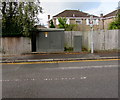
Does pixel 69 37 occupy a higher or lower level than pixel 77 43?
higher

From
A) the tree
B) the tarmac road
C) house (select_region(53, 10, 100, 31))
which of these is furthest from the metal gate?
house (select_region(53, 10, 100, 31))

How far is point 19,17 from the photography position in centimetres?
958

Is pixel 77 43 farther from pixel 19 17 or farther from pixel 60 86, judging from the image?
pixel 60 86

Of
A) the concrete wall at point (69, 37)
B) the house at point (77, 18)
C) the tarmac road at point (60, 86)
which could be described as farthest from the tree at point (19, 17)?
the house at point (77, 18)

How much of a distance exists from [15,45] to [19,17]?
93.3 inches

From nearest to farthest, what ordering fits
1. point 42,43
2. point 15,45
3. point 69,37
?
point 15,45 → point 42,43 → point 69,37

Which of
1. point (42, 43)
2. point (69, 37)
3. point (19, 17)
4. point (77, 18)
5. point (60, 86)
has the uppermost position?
point (77, 18)

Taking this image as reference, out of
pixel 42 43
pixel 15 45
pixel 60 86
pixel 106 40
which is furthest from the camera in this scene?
pixel 106 40

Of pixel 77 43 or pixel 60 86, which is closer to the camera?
pixel 60 86

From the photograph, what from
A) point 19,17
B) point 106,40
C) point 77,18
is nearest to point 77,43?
→ point 106,40

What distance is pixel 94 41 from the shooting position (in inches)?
433

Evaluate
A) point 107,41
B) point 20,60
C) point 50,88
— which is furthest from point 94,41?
point 50,88

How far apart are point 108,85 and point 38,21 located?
788 centimetres

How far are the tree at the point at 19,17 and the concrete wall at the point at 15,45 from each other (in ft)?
1.64
